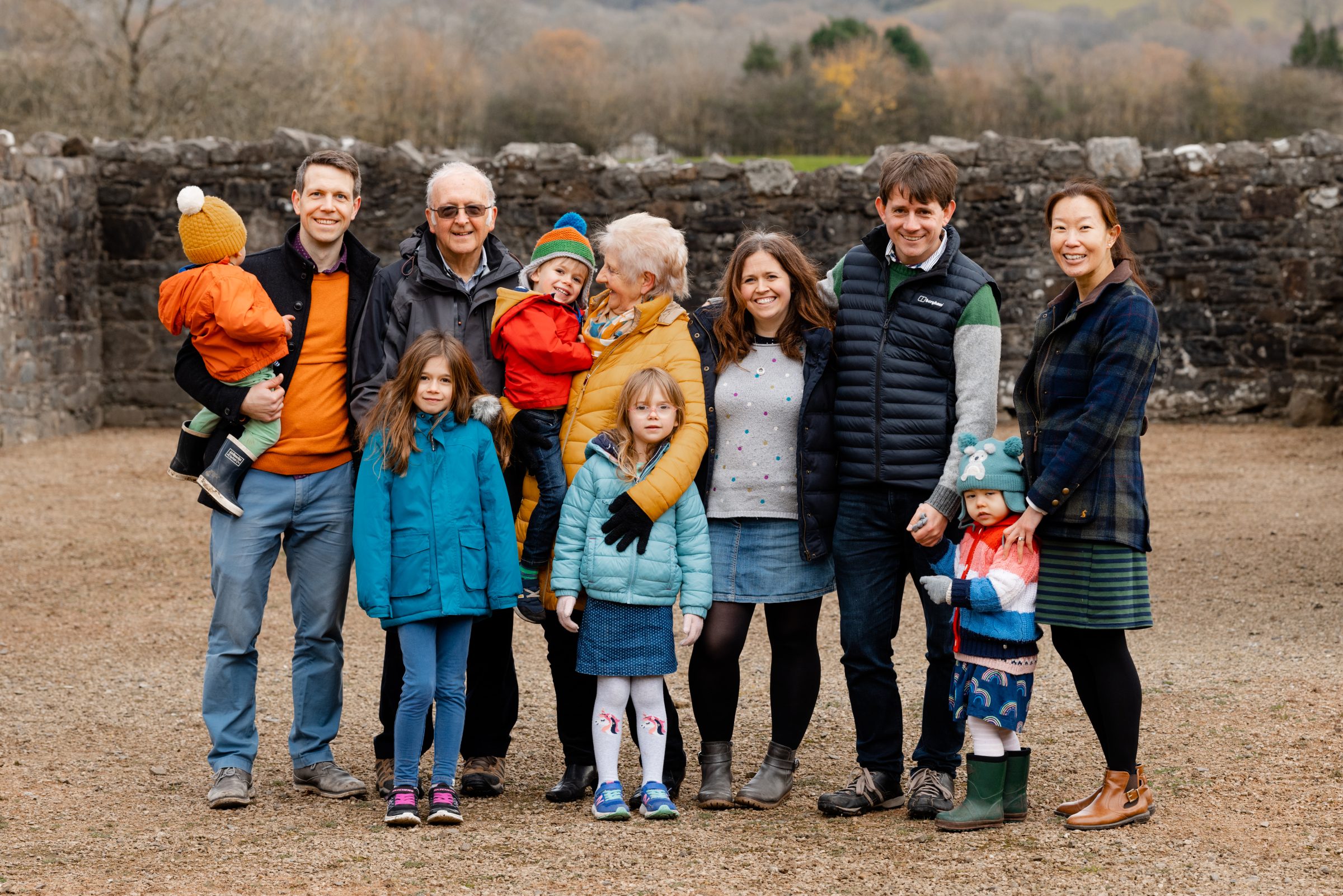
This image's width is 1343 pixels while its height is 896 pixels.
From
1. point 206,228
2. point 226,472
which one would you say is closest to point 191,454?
point 226,472

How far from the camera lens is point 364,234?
1156cm

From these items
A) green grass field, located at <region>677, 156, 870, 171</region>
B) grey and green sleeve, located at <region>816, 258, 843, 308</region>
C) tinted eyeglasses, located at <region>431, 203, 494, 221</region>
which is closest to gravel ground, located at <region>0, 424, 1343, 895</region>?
grey and green sleeve, located at <region>816, 258, 843, 308</region>

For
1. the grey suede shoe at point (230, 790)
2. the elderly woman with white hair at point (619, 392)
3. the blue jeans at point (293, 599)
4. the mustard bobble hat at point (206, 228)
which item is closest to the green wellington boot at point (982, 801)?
the elderly woman with white hair at point (619, 392)

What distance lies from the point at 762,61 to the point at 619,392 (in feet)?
131

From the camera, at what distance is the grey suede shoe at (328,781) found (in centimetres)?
390


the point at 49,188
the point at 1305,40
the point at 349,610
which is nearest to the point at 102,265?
the point at 49,188

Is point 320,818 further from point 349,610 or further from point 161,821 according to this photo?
point 349,610

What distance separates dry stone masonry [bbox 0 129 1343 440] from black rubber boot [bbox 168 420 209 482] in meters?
7.73

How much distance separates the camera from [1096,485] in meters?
3.45

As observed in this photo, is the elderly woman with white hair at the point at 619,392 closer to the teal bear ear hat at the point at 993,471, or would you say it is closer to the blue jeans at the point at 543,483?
the blue jeans at the point at 543,483

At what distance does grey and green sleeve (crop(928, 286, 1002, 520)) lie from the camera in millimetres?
3572

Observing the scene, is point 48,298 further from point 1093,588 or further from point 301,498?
point 1093,588

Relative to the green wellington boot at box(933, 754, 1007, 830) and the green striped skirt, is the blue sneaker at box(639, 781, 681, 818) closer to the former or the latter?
the green wellington boot at box(933, 754, 1007, 830)

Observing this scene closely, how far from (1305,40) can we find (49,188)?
4323 cm
